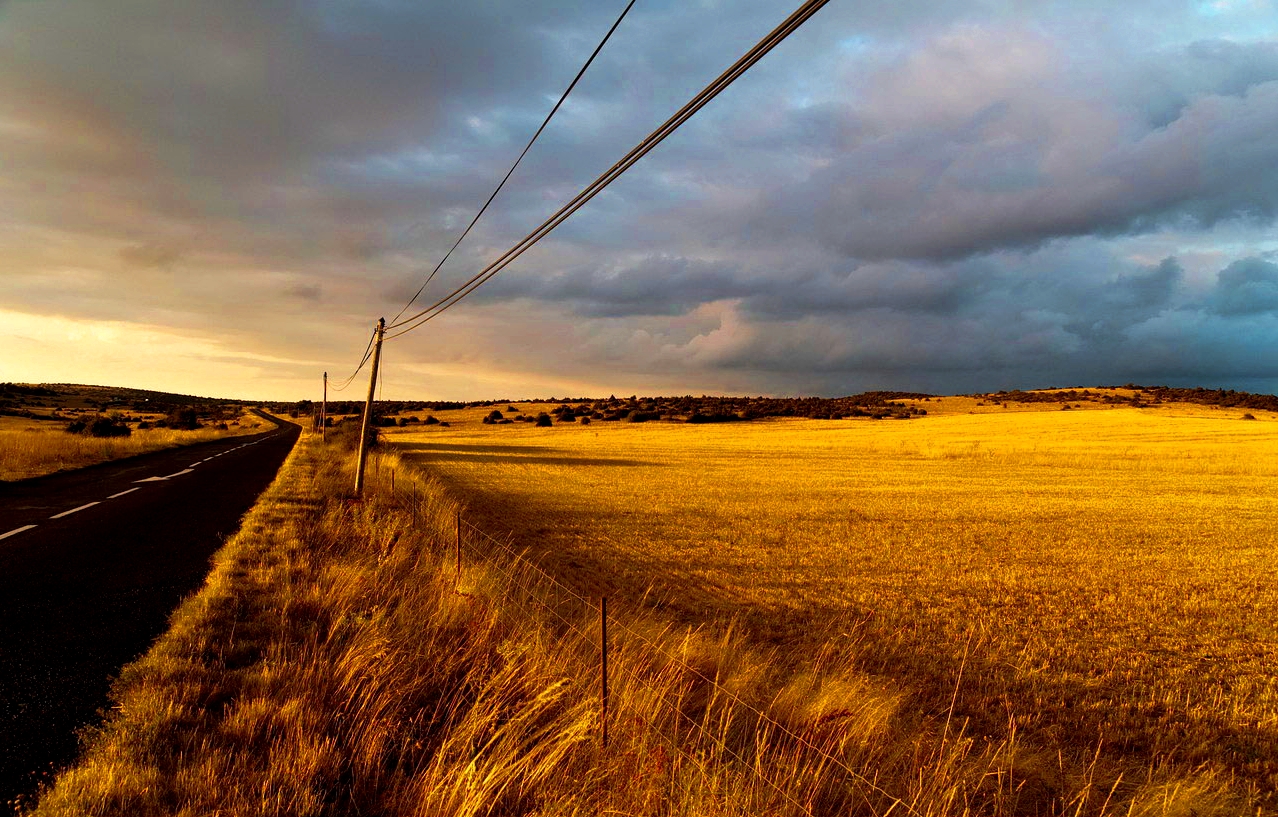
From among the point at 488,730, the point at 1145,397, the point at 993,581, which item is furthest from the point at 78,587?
the point at 1145,397

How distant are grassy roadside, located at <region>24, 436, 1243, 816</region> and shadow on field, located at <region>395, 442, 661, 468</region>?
3504cm

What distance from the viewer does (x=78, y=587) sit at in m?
9.05

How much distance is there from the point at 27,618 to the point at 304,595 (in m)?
2.91

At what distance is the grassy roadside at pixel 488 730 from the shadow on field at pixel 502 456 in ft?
115

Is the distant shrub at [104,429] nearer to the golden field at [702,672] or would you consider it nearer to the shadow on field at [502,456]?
the shadow on field at [502,456]

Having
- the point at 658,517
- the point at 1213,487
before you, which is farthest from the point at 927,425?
the point at 658,517

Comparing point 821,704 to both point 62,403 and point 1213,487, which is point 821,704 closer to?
point 1213,487

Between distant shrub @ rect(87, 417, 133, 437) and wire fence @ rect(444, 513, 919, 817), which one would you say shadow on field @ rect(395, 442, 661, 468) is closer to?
distant shrub @ rect(87, 417, 133, 437)

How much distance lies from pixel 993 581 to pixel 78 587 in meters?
15.1

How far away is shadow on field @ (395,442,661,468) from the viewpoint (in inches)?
1763

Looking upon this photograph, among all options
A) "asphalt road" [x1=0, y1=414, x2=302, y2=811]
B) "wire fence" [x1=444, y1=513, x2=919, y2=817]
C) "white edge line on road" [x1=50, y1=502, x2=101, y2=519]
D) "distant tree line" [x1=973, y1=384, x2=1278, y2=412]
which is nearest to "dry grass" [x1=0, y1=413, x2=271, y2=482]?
"asphalt road" [x1=0, y1=414, x2=302, y2=811]

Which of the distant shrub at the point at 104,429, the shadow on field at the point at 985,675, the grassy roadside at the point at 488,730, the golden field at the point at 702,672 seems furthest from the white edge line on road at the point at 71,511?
the distant shrub at the point at 104,429

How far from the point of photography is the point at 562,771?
14.4 feet

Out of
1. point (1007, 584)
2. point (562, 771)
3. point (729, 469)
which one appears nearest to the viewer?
point (562, 771)
